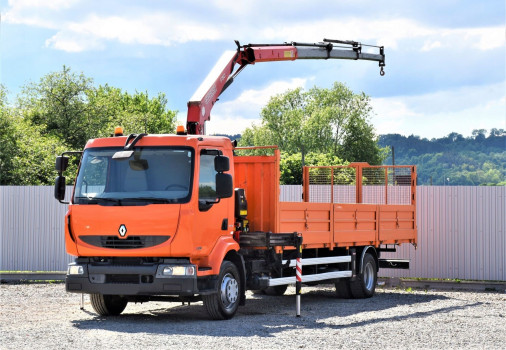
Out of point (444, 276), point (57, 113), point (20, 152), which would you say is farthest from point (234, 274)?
point (57, 113)

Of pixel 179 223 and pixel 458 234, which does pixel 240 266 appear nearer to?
pixel 179 223

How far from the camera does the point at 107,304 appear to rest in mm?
13328

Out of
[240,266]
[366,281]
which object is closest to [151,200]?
[240,266]

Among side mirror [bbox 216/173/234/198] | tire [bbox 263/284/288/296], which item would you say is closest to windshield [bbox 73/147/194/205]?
side mirror [bbox 216/173/234/198]

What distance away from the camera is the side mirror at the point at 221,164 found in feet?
40.0

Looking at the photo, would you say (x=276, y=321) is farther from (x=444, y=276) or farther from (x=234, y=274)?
(x=444, y=276)

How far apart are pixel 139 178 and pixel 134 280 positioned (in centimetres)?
155

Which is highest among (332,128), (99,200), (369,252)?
(332,128)

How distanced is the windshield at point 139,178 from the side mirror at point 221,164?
1.25ft

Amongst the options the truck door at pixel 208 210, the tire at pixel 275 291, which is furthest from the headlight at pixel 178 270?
the tire at pixel 275 291

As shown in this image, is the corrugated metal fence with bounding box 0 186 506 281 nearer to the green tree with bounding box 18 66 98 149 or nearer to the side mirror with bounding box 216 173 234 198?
the side mirror with bounding box 216 173 234 198

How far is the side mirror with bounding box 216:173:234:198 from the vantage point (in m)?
12.2

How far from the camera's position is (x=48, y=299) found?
1633 centimetres

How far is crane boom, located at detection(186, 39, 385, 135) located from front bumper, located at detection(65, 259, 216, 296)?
3595 mm
